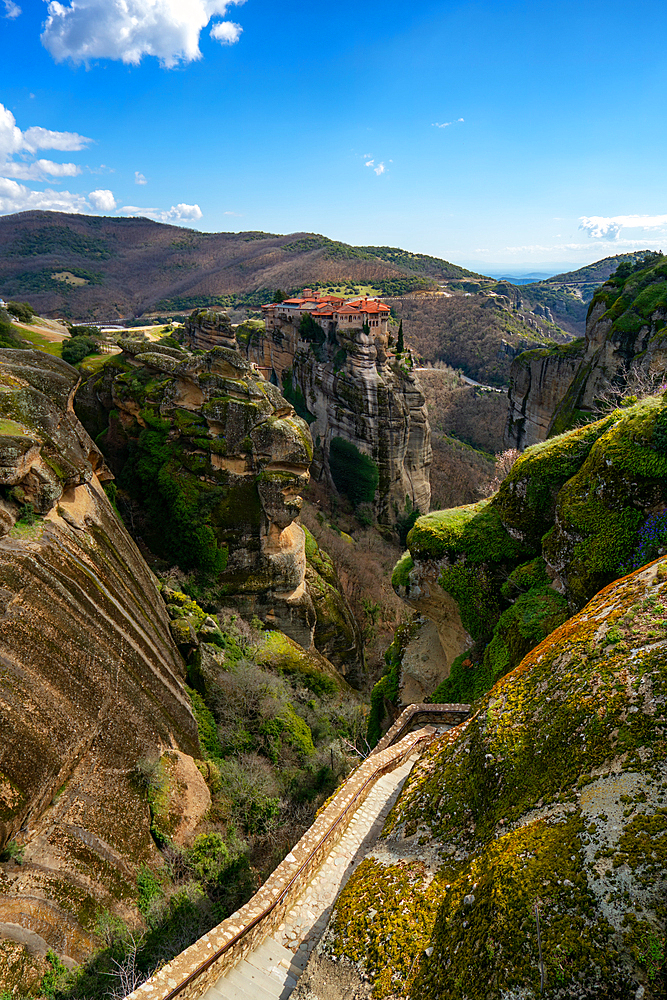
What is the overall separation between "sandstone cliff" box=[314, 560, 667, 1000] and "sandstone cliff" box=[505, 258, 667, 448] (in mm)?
14558

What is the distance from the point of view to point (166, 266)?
456 feet

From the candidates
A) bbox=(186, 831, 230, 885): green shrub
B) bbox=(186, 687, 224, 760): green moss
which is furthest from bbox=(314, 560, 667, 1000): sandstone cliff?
bbox=(186, 687, 224, 760): green moss

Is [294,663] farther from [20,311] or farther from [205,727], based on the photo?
[20,311]

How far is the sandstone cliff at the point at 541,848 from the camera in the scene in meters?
3.74

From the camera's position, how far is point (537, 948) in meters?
3.85

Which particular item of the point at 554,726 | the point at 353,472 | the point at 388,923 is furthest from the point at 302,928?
the point at 353,472

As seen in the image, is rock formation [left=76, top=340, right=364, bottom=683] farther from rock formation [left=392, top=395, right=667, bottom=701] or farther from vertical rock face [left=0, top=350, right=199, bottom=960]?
rock formation [left=392, top=395, right=667, bottom=701]

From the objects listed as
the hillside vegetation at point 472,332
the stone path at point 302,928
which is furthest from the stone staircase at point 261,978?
the hillside vegetation at point 472,332

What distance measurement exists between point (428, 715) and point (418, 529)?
15.9 feet

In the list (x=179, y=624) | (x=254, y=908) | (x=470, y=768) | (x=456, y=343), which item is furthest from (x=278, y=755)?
(x=456, y=343)

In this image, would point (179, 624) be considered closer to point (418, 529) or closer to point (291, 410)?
point (418, 529)

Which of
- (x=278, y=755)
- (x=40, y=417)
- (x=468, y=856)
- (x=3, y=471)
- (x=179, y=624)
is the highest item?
(x=40, y=417)

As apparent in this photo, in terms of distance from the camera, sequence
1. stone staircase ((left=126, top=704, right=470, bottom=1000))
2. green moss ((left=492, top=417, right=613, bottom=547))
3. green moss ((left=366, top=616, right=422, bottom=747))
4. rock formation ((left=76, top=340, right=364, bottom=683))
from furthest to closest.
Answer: rock formation ((left=76, top=340, right=364, bottom=683)) < green moss ((left=366, top=616, right=422, bottom=747)) < green moss ((left=492, top=417, right=613, bottom=547)) < stone staircase ((left=126, top=704, right=470, bottom=1000))

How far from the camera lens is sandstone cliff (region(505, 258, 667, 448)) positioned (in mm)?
24144
